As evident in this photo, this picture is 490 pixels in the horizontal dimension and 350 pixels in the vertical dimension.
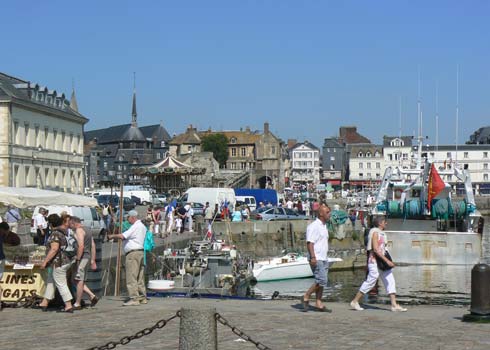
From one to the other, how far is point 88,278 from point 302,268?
1892cm

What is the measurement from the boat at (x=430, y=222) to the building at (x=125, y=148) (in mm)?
103827

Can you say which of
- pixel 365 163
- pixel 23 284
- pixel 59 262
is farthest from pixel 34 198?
pixel 365 163

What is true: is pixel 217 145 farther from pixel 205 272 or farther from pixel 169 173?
pixel 205 272

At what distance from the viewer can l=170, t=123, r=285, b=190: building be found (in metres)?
151

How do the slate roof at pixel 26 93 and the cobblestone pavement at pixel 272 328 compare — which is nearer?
the cobblestone pavement at pixel 272 328

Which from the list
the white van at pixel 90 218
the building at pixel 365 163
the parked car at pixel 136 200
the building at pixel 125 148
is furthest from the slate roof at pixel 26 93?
the building at pixel 365 163

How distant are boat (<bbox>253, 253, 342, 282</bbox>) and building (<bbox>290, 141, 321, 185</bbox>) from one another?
13840 centimetres

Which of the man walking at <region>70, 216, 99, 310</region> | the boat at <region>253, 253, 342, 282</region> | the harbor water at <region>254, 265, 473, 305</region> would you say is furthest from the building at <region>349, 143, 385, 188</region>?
the man walking at <region>70, 216, 99, 310</region>

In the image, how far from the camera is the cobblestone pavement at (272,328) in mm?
11930

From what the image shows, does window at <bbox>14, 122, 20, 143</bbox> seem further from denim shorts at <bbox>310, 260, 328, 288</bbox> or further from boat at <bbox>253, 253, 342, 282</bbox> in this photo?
denim shorts at <bbox>310, 260, 328, 288</bbox>

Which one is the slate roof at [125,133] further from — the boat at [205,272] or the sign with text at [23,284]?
the sign with text at [23,284]

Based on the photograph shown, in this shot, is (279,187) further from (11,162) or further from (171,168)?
(11,162)

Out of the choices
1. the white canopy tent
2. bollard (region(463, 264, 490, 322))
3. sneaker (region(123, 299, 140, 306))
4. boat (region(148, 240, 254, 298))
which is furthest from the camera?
boat (region(148, 240, 254, 298))

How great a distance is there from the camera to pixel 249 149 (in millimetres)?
156500
